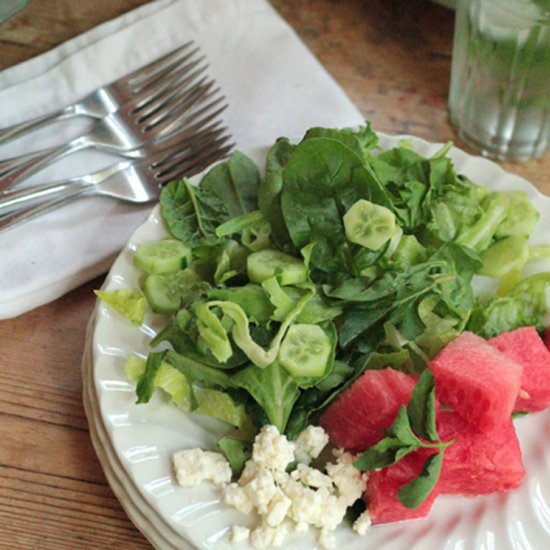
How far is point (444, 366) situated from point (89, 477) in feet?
1.47

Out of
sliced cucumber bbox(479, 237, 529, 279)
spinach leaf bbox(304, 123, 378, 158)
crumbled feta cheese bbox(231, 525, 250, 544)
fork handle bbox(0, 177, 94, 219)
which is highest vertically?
spinach leaf bbox(304, 123, 378, 158)

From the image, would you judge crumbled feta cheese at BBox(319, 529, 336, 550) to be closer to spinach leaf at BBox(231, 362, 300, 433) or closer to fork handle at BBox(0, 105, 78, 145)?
spinach leaf at BBox(231, 362, 300, 433)

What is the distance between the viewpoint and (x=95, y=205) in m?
1.33

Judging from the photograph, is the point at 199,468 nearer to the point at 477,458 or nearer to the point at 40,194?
the point at 477,458

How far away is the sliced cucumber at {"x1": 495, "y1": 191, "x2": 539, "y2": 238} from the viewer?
1195 millimetres

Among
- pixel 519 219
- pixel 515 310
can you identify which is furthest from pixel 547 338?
pixel 519 219

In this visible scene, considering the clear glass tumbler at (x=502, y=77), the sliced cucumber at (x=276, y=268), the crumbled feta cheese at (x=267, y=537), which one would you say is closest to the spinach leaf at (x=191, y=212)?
the sliced cucumber at (x=276, y=268)

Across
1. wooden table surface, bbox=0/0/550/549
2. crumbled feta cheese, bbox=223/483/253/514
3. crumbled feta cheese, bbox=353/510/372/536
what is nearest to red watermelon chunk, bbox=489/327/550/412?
crumbled feta cheese, bbox=353/510/372/536

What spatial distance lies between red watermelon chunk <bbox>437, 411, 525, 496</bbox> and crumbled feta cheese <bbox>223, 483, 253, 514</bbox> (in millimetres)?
210

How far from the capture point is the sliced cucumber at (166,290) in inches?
43.4

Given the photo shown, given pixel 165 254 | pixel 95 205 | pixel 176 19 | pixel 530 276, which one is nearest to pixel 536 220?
pixel 530 276

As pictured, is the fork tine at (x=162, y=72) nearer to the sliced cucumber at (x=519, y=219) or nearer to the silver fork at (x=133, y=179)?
the silver fork at (x=133, y=179)

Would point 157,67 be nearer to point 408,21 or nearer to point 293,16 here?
point 293,16

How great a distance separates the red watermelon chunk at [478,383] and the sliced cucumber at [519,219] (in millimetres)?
250
